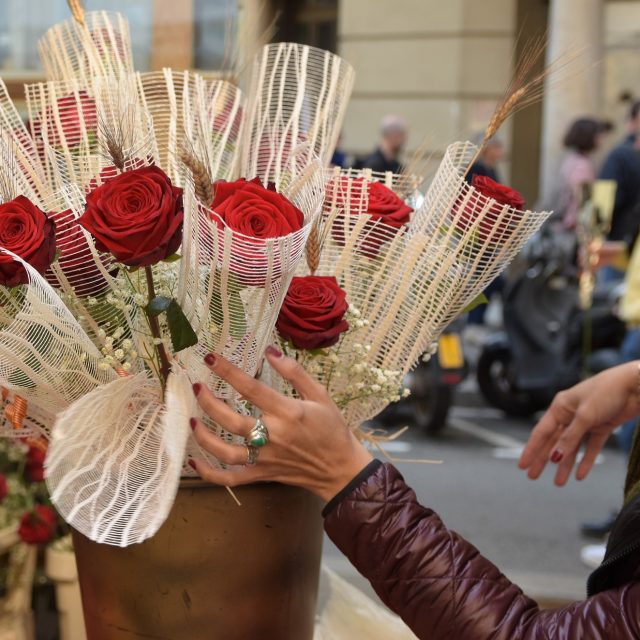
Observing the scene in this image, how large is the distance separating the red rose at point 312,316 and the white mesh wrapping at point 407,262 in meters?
0.12

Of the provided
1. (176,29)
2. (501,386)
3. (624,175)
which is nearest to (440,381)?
(501,386)

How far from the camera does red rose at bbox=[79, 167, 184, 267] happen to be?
3.19 feet

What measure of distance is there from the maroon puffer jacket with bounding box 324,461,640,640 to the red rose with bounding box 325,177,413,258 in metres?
0.27

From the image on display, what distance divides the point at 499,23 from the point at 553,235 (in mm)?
5327

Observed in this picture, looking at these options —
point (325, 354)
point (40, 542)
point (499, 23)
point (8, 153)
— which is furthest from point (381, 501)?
point (499, 23)

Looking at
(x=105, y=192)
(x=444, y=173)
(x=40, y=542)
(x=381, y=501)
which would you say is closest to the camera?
(x=105, y=192)

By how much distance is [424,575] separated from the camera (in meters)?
1.12

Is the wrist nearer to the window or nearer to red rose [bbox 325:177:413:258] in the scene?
red rose [bbox 325:177:413:258]

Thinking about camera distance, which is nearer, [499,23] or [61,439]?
[61,439]

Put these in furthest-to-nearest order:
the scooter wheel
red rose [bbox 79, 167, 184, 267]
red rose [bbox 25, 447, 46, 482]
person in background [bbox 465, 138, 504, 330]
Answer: person in background [bbox 465, 138, 504, 330], the scooter wheel, red rose [bbox 25, 447, 46, 482], red rose [bbox 79, 167, 184, 267]

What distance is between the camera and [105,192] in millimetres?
998

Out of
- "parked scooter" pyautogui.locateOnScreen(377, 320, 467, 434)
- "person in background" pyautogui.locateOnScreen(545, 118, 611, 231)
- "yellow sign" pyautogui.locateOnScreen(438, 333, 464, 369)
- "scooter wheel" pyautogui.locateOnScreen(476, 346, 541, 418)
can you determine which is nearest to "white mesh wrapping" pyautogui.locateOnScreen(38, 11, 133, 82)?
"parked scooter" pyautogui.locateOnScreen(377, 320, 467, 434)

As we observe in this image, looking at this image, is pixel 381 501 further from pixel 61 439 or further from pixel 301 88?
pixel 301 88

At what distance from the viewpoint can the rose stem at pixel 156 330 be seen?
105 cm
